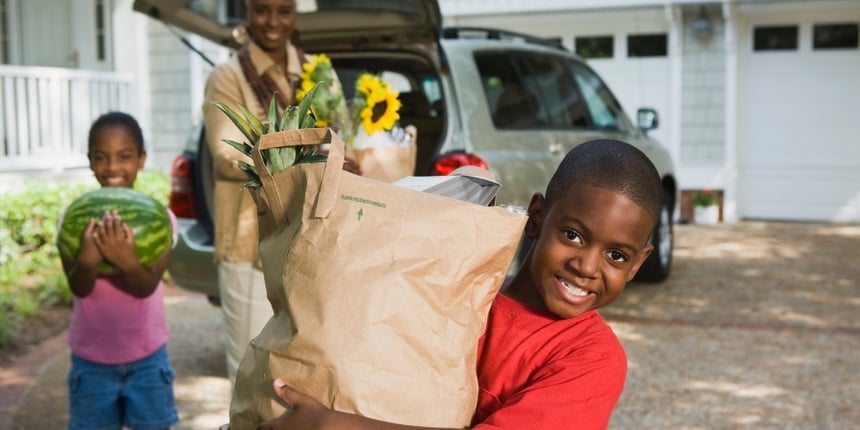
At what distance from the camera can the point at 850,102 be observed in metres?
13.4

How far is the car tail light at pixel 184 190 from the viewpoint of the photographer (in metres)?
5.68

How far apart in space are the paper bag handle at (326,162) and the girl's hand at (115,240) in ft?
6.07

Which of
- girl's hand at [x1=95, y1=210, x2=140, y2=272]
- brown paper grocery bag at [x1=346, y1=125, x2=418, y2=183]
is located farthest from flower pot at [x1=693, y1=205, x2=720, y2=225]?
girl's hand at [x1=95, y1=210, x2=140, y2=272]

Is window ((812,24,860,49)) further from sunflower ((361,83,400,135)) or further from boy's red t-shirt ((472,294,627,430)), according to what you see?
boy's red t-shirt ((472,294,627,430))

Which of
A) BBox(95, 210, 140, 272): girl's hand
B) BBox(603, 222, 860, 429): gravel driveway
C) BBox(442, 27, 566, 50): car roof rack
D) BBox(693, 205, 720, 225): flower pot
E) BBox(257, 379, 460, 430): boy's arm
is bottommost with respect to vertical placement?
BBox(603, 222, 860, 429): gravel driveway

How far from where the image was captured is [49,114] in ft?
39.0

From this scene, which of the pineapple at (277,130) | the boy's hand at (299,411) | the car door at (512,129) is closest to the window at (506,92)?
the car door at (512,129)

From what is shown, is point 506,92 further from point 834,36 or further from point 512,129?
point 834,36

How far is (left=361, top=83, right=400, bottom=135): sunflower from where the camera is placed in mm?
3908

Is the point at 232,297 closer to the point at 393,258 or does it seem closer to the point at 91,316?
the point at 91,316

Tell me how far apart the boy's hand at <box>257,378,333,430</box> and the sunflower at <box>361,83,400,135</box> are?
240cm

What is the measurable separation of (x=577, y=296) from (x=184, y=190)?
4207 mm

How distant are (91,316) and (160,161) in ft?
33.9

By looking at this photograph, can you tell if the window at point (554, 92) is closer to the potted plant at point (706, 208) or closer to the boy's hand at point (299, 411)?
the boy's hand at point (299, 411)
